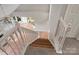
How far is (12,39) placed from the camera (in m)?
1.01

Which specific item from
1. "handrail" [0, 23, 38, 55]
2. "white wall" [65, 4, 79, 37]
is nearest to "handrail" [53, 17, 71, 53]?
"white wall" [65, 4, 79, 37]

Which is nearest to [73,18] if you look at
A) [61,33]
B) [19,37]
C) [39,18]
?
[61,33]

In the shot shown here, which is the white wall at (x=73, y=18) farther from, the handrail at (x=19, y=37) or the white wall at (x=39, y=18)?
the handrail at (x=19, y=37)

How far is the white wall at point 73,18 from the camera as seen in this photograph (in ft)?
3.27

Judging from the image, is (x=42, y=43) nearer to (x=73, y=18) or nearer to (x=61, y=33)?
(x=61, y=33)

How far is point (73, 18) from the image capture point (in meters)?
1.08

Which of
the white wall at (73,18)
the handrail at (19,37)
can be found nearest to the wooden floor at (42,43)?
the handrail at (19,37)

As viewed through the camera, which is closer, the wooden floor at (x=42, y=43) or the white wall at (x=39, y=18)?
the wooden floor at (x=42, y=43)

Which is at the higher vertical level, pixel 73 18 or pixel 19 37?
pixel 73 18

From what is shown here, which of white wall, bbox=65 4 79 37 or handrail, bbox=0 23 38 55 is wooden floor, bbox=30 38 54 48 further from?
white wall, bbox=65 4 79 37

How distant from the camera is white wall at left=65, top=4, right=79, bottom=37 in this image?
39.3 inches
